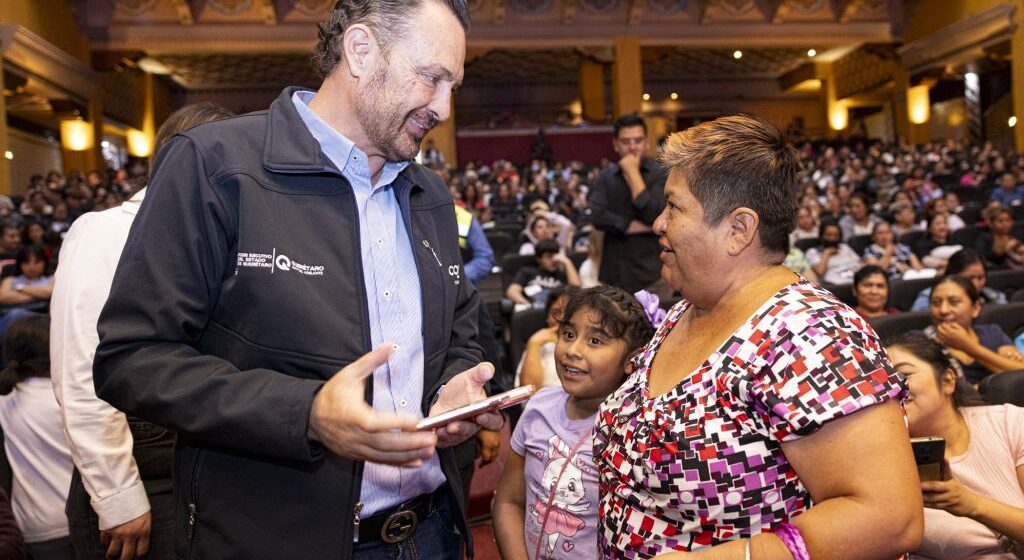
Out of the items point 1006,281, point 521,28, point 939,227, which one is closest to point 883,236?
point 939,227

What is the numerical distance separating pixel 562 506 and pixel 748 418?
84 cm

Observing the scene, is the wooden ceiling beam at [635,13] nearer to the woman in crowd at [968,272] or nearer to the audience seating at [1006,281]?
the audience seating at [1006,281]

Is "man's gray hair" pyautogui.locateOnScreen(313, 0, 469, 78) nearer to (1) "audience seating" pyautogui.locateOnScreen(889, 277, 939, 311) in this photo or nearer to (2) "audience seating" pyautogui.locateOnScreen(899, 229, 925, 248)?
(1) "audience seating" pyautogui.locateOnScreen(889, 277, 939, 311)

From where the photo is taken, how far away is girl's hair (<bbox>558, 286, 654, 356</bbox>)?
6.88 ft

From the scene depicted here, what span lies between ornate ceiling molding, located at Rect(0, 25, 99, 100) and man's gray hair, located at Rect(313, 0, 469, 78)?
1472cm

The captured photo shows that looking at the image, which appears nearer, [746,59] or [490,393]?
[490,393]

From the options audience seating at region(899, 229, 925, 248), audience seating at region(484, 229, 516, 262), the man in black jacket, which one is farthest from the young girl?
audience seating at region(899, 229, 925, 248)

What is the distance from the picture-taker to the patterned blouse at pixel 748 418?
1.04 m

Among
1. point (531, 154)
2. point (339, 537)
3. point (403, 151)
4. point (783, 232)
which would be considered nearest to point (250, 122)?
point (403, 151)

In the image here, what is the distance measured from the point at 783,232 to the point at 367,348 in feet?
2.18

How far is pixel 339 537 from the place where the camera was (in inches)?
46.4

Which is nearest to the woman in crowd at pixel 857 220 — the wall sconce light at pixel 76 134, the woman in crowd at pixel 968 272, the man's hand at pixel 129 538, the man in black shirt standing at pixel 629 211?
the woman in crowd at pixel 968 272

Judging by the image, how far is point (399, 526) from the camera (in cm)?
131

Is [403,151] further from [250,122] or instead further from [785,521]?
[785,521]
